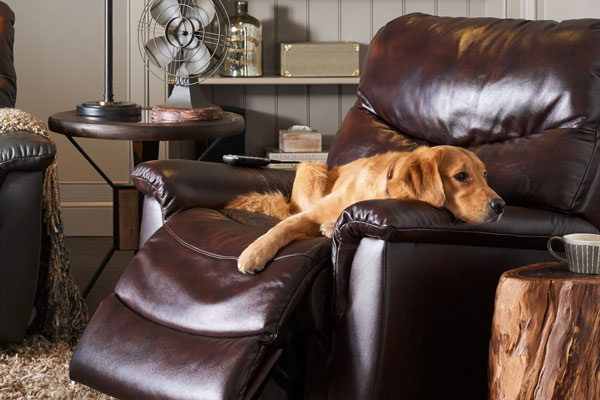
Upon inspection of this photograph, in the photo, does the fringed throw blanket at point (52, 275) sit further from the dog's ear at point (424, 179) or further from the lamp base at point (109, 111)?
the dog's ear at point (424, 179)

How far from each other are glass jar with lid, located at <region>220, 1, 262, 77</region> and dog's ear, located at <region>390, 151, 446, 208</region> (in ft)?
6.54

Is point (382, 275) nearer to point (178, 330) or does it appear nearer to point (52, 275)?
point (178, 330)

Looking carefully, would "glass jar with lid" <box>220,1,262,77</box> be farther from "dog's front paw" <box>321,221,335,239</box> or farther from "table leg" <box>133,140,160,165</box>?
"dog's front paw" <box>321,221,335,239</box>

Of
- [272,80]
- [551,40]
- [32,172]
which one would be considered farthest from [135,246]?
[551,40]

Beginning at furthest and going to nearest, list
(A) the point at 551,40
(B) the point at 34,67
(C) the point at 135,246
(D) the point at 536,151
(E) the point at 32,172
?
(B) the point at 34,67
(C) the point at 135,246
(E) the point at 32,172
(A) the point at 551,40
(D) the point at 536,151

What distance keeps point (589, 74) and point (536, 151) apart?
0.78ft

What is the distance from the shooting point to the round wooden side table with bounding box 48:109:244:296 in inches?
104

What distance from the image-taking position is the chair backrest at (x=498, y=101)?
1.93 m

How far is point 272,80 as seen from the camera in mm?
3633

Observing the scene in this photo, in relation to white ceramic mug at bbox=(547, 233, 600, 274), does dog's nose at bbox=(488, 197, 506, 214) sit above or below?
above

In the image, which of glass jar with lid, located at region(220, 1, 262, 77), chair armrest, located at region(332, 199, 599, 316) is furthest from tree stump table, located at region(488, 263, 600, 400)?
glass jar with lid, located at region(220, 1, 262, 77)

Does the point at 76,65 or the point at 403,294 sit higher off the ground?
the point at 76,65

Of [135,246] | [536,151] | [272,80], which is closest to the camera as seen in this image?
[536,151]

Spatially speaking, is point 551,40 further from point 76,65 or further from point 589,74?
point 76,65
